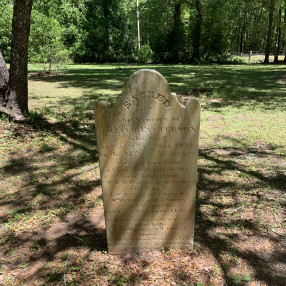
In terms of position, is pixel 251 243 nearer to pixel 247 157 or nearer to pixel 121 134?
pixel 121 134

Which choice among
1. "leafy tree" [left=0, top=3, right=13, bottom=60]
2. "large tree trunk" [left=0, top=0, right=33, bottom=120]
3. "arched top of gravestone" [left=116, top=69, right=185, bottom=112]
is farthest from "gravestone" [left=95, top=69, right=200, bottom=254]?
"leafy tree" [left=0, top=3, right=13, bottom=60]

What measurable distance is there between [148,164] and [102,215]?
4.32 ft

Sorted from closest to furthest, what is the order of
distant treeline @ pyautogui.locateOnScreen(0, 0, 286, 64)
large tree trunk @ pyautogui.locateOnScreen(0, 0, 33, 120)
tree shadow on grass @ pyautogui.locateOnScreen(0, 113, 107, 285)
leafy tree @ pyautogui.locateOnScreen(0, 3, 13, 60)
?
tree shadow on grass @ pyautogui.locateOnScreen(0, 113, 107, 285) → large tree trunk @ pyautogui.locateOnScreen(0, 0, 33, 120) → leafy tree @ pyautogui.locateOnScreen(0, 3, 13, 60) → distant treeline @ pyautogui.locateOnScreen(0, 0, 286, 64)

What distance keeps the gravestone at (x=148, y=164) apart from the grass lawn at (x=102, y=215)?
0.27 metres

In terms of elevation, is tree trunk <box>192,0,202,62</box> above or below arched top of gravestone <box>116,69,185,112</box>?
above

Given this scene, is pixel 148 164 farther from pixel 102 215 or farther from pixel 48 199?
pixel 48 199

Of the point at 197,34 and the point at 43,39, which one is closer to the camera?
the point at 43,39

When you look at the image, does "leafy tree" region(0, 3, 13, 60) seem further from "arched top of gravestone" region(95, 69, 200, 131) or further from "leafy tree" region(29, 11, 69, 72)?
"arched top of gravestone" region(95, 69, 200, 131)

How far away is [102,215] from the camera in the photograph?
3.28 metres

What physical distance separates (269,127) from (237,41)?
45.8m

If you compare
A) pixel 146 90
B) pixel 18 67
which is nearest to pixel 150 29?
pixel 18 67

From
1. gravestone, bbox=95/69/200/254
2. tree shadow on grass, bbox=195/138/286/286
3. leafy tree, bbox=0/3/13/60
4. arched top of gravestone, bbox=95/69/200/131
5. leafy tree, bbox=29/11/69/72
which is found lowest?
tree shadow on grass, bbox=195/138/286/286

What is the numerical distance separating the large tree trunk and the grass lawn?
436 millimetres

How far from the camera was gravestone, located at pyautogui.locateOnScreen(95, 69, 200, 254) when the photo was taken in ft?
7.05
